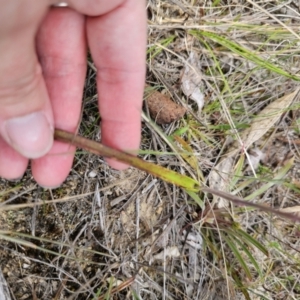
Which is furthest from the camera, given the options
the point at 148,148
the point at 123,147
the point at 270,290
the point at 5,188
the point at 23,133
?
the point at 270,290

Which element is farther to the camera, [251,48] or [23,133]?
[251,48]

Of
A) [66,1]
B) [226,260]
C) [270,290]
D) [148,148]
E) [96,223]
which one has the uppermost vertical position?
[66,1]

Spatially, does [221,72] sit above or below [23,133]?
below

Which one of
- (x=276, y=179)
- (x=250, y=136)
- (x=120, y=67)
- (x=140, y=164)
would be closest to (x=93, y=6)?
(x=120, y=67)

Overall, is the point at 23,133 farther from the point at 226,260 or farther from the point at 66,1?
the point at 226,260

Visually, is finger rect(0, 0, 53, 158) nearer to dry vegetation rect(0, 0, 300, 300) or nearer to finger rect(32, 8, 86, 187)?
finger rect(32, 8, 86, 187)

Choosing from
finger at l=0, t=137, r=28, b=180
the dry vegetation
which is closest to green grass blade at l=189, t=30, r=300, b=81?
the dry vegetation

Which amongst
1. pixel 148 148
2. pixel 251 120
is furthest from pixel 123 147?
pixel 251 120
